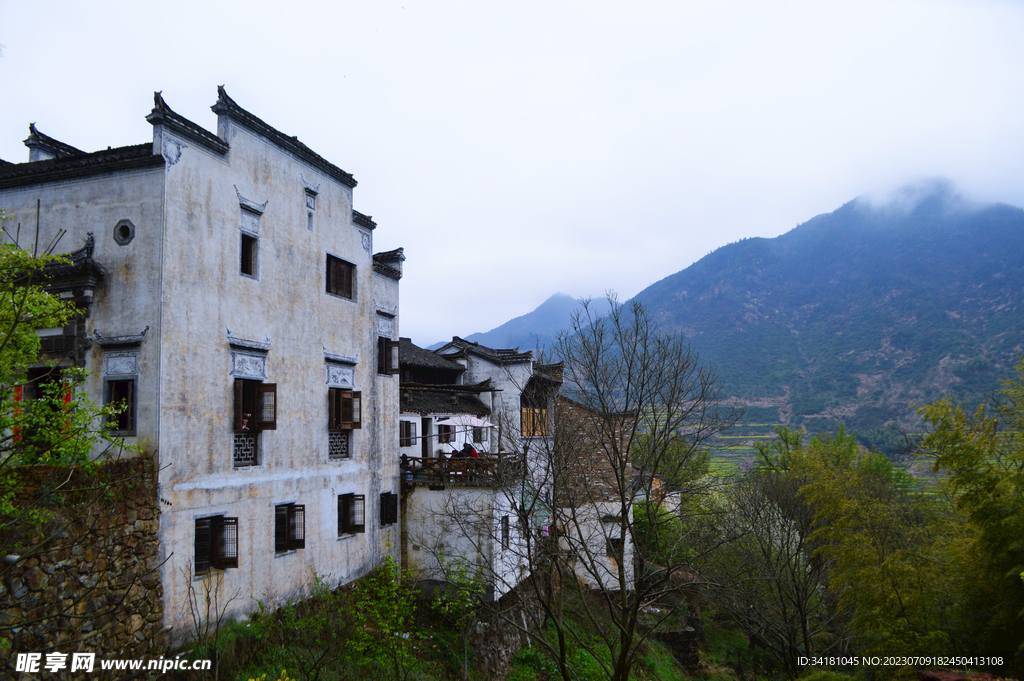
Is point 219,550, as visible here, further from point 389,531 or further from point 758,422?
point 758,422

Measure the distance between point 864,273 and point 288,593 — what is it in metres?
133

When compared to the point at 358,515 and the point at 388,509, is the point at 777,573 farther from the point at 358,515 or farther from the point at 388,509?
the point at 358,515

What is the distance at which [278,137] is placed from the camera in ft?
51.2

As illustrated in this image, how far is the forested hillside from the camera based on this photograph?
7731cm

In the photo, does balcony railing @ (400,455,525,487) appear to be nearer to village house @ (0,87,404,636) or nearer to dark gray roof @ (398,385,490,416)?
village house @ (0,87,404,636)

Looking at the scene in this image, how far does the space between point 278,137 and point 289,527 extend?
405 inches

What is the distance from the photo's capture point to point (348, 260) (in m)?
18.4

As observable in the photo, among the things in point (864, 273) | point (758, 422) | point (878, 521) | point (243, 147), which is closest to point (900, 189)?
point (864, 273)

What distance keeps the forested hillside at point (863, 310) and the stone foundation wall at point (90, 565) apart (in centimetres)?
7218

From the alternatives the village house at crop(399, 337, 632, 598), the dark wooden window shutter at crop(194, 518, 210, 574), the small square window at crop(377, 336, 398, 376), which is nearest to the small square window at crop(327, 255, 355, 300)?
the small square window at crop(377, 336, 398, 376)

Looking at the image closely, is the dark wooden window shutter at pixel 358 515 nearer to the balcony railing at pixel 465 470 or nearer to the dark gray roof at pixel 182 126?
the balcony railing at pixel 465 470

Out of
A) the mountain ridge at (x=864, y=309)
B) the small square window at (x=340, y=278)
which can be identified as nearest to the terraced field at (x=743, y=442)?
the mountain ridge at (x=864, y=309)

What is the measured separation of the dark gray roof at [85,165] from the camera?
1234cm

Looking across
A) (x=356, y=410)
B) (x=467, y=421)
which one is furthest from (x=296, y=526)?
(x=467, y=421)
